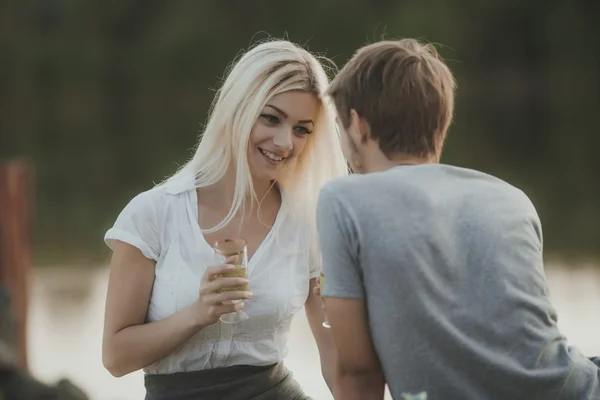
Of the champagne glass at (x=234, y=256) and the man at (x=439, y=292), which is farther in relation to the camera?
the champagne glass at (x=234, y=256)

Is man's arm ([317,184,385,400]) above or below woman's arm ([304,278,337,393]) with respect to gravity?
above

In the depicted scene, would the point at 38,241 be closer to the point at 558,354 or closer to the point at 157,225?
the point at 157,225

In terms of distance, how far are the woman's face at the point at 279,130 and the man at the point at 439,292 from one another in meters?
0.84

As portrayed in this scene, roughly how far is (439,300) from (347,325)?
19 centimetres

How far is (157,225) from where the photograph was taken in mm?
3047

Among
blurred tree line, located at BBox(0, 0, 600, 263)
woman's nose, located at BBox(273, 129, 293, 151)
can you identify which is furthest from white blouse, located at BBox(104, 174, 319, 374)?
blurred tree line, located at BBox(0, 0, 600, 263)

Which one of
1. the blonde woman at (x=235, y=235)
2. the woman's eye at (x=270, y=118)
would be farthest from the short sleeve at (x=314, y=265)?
the woman's eye at (x=270, y=118)

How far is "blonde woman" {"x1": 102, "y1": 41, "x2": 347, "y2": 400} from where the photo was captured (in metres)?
3.00

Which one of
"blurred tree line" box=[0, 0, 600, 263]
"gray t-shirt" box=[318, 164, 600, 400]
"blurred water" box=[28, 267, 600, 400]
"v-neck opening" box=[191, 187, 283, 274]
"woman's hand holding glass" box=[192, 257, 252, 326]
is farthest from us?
"blurred tree line" box=[0, 0, 600, 263]

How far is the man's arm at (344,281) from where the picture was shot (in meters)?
2.28

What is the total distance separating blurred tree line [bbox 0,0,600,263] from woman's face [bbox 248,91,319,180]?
18.6m

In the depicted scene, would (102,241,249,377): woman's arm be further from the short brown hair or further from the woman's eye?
the short brown hair

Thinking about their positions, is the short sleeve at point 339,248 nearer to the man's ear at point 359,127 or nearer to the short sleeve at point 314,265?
the man's ear at point 359,127

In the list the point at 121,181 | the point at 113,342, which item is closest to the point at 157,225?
the point at 113,342
